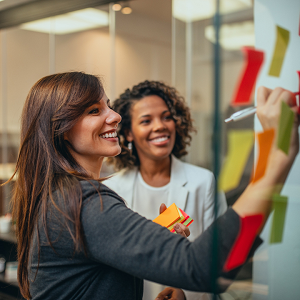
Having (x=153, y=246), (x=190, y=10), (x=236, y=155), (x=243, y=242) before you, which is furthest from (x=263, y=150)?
(x=190, y=10)

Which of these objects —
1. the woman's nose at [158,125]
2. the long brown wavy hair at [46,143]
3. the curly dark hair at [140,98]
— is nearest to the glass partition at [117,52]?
the curly dark hair at [140,98]

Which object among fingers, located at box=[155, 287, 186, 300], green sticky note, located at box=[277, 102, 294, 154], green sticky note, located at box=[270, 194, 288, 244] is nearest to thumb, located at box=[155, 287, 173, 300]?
fingers, located at box=[155, 287, 186, 300]

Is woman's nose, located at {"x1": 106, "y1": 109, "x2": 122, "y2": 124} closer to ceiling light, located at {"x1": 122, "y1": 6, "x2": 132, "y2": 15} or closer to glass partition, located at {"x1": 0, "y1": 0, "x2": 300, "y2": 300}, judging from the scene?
glass partition, located at {"x1": 0, "y1": 0, "x2": 300, "y2": 300}

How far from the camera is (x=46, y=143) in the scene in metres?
0.97

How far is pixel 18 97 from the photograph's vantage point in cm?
365

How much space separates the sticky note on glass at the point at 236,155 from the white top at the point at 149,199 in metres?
1.20

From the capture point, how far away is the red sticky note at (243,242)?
632 millimetres

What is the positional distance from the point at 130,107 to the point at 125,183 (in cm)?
44

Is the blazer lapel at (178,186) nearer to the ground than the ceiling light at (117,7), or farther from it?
nearer to the ground

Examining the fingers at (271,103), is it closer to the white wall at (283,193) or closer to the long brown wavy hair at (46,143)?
the white wall at (283,193)

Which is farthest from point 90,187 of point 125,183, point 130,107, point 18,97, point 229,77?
point 18,97

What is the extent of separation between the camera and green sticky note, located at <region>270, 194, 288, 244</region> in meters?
0.63

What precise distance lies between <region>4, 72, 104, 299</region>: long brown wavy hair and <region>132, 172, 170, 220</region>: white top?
0.82 m

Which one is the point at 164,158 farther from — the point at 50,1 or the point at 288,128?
the point at 50,1
